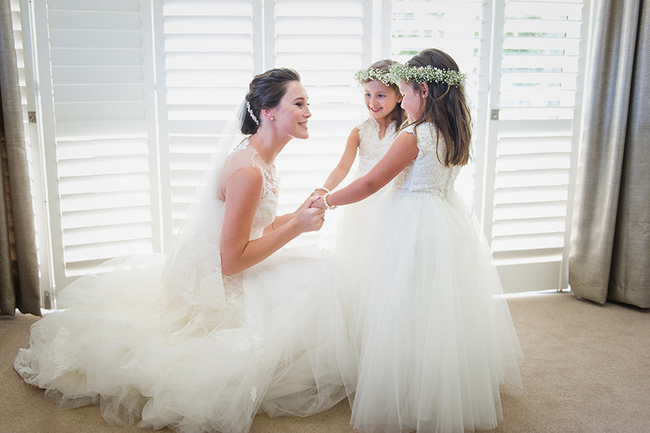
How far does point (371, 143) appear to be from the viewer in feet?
7.88

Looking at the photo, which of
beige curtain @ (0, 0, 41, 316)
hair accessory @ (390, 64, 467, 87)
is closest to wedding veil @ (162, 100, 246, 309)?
hair accessory @ (390, 64, 467, 87)

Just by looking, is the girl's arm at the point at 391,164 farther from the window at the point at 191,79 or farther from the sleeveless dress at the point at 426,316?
the window at the point at 191,79

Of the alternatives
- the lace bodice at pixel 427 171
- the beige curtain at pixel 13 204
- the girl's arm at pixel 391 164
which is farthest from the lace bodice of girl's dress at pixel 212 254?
the beige curtain at pixel 13 204

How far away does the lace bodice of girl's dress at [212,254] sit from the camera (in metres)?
1.91

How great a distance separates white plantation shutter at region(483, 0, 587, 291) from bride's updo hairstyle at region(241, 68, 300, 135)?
136cm

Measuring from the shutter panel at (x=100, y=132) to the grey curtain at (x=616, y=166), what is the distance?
240 cm

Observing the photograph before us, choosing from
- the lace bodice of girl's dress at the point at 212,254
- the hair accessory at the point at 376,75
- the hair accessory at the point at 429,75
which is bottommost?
the lace bodice of girl's dress at the point at 212,254

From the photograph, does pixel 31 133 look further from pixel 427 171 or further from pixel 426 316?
pixel 426 316

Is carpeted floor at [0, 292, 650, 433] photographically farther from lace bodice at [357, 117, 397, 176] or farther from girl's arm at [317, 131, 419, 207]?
lace bodice at [357, 117, 397, 176]

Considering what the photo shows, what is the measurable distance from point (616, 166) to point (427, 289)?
66.4 inches

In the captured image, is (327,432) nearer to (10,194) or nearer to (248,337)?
(248,337)

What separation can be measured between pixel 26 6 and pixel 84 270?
1.32 metres

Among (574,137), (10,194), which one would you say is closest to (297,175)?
(10,194)

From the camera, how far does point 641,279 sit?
2846 millimetres
